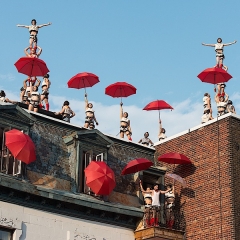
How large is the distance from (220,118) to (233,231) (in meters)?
4.98

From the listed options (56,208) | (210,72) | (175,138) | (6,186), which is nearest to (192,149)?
(175,138)

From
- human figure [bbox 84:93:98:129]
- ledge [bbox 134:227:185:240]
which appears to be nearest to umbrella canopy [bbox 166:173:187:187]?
ledge [bbox 134:227:185:240]

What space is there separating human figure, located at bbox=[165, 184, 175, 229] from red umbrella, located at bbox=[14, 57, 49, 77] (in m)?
7.38

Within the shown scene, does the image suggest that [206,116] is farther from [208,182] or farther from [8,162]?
[8,162]

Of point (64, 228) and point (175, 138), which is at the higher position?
point (175, 138)

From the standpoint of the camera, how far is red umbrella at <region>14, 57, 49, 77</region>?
32.0 metres

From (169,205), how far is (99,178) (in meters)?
3.97

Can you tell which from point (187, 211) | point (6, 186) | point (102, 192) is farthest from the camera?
point (187, 211)

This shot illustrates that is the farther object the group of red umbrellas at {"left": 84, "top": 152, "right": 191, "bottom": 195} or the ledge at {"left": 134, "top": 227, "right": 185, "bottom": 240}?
the ledge at {"left": 134, "top": 227, "right": 185, "bottom": 240}

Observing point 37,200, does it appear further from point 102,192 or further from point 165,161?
point 165,161

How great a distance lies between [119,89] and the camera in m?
35.0

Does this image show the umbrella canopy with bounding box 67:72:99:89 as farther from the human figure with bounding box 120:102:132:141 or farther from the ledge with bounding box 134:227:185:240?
the ledge with bounding box 134:227:185:240

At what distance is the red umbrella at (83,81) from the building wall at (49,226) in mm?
7226

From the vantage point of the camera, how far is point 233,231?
96.1 ft
